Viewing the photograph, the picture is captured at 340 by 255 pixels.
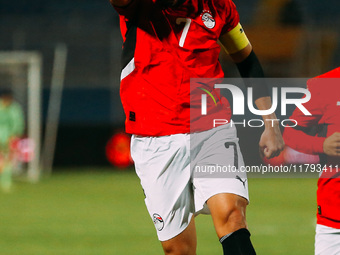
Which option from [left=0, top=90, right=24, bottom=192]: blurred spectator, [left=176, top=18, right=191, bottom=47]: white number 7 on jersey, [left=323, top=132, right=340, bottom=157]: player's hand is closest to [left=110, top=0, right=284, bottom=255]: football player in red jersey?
[left=176, top=18, right=191, bottom=47]: white number 7 on jersey

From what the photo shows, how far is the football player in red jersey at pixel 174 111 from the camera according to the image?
4.15 meters

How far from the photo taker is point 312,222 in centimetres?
1025

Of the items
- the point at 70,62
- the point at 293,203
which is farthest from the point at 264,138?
the point at 70,62

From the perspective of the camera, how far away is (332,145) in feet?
13.3

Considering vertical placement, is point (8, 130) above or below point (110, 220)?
below

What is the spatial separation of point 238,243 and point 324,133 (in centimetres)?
95

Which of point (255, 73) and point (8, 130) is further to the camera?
point (8, 130)

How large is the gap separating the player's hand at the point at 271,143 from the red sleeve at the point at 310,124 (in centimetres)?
10

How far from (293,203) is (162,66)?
29.9ft

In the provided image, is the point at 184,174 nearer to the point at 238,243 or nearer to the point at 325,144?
the point at 238,243

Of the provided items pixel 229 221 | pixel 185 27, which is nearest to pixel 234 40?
pixel 185 27

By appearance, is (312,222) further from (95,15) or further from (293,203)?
(95,15)

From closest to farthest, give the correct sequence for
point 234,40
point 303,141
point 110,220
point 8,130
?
point 303,141 → point 234,40 → point 110,220 → point 8,130

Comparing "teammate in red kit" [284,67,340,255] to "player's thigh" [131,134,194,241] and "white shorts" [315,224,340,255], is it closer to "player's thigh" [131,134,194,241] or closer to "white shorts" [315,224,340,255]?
"white shorts" [315,224,340,255]
